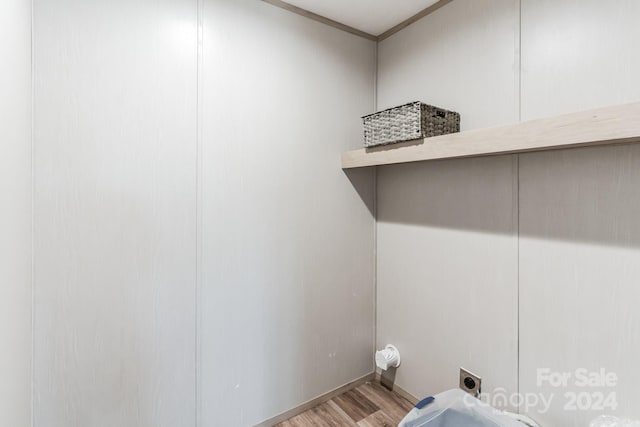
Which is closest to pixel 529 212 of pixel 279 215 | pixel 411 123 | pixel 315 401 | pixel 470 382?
pixel 411 123

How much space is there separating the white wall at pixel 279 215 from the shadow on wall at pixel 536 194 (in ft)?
1.46

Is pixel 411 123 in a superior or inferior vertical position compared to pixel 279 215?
superior

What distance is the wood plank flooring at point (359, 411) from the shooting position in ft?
5.47

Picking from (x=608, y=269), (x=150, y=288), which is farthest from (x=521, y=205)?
(x=150, y=288)

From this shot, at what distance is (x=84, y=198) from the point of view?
3.93 ft

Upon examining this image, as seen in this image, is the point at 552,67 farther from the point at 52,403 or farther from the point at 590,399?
the point at 52,403

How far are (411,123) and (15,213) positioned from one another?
1437 mm

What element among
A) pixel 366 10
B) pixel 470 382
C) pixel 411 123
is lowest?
pixel 470 382

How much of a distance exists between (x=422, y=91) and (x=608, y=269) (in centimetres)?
116

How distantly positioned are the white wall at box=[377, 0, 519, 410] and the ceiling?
10 cm

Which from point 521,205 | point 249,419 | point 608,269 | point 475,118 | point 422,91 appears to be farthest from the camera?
point 422,91

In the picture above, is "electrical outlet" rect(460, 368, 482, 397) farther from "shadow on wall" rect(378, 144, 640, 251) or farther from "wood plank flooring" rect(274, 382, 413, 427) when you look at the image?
"shadow on wall" rect(378, 144, 640, 251)

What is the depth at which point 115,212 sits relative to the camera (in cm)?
125

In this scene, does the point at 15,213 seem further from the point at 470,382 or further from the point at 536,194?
the point at 470,382
